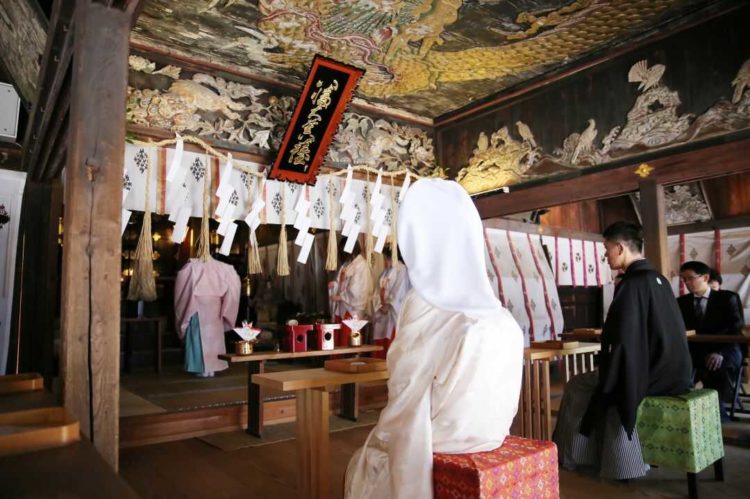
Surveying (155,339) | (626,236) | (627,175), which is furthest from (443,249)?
(155,339)

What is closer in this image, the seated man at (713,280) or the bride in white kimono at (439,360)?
the bride in white kimono at (439,360)

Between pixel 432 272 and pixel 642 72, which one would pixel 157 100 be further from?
pixel 642 72

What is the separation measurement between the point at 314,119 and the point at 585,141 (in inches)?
123

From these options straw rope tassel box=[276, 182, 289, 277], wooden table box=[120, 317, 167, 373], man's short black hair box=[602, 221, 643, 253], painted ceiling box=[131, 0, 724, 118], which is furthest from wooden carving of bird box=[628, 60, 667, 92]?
wooden table box=[120, 317, 167, 373]

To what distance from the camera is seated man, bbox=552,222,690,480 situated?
11.7 ft

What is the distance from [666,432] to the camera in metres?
3.51

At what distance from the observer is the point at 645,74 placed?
17.3 feet

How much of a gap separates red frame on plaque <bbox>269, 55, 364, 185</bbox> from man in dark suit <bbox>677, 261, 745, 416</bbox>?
15.3ft

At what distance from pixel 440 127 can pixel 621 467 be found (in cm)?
525

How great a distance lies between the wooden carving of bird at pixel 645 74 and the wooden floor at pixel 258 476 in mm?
3641

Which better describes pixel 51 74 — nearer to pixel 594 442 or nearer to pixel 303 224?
pixel 303 224

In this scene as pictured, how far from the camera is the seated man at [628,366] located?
3.57 metres

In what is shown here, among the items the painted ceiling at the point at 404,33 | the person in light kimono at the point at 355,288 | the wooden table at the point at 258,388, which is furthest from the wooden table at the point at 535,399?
the person in light kimono at the point at 355,288

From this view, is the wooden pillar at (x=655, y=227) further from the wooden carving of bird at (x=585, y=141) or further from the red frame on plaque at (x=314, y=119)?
the red frame on plaque at (x=314, y=119)
